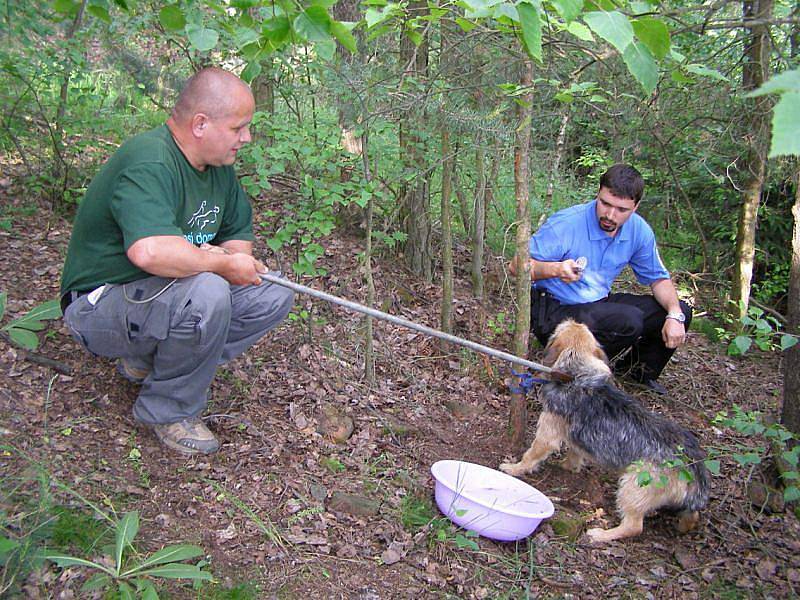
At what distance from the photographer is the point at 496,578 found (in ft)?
10.7

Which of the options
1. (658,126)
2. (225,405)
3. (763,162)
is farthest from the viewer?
(658,126)

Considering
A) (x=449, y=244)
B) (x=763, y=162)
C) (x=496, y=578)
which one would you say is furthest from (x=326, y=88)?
(x=763, y=162)

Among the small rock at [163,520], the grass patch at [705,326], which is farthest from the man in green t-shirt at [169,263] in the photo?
the grass patch at [705,326]

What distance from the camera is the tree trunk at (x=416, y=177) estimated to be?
4652 millimetres

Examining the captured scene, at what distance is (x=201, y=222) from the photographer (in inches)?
144

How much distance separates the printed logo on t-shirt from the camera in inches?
141

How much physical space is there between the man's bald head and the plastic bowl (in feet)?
7.50

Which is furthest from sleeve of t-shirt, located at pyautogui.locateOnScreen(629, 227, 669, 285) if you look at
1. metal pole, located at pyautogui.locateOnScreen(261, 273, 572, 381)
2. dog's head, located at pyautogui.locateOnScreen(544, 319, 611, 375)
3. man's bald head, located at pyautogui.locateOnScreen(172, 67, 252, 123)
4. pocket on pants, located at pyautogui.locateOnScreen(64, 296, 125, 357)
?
pocket on pants, located at pyautogui.locateOnScreen(64, 296, 125, 357)

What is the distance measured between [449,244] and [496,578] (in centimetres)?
273

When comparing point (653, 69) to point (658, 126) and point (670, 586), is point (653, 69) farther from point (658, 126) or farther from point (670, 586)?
point (658, 126)

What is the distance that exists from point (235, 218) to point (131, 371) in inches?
44.0

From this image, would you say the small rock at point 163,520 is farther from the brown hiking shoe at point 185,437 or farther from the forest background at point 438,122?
the forest background at point 438,122

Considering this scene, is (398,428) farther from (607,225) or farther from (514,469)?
(607,225)

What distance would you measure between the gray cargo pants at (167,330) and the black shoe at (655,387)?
3409 mm
